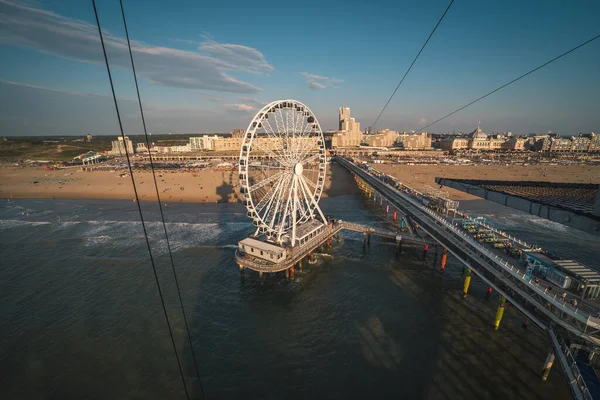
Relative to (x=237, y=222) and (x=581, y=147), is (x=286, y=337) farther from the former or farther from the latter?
(x=581, y=147)

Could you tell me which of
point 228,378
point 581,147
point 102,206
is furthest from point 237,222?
point 581,147

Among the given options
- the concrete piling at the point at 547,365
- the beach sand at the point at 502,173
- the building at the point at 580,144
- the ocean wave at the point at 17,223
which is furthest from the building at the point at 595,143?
the ocean wave at the point at 17,223

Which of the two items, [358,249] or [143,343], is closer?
[143,343]

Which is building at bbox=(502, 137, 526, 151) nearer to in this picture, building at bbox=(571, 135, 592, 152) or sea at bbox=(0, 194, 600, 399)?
building at bbox=(571, 135, 592, 152)

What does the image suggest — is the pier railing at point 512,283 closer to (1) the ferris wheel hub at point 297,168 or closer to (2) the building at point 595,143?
(1) the ferris wheel hub at point 297,168

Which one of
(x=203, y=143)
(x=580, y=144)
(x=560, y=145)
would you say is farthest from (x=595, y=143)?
(x=203, y=143)

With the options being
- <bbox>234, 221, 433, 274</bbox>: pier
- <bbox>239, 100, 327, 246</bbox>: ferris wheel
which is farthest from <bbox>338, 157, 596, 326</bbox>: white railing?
<bbox>239, 100, 327, 246</bbox>: ferris wheel

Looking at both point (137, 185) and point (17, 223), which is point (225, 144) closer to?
point (137, 185)
